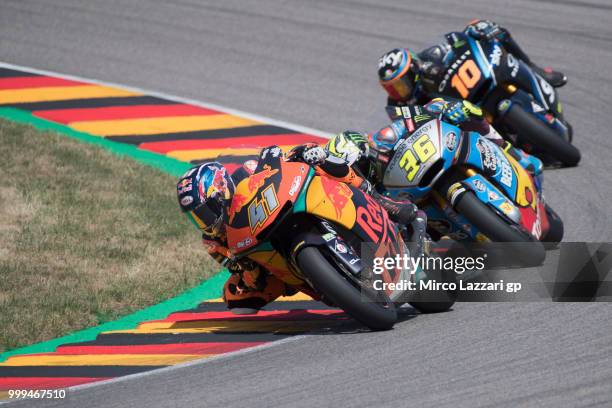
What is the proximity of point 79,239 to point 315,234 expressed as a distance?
3.92 m

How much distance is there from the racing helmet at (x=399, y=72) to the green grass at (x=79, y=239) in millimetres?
2402

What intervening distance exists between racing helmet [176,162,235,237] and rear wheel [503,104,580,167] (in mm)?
4860

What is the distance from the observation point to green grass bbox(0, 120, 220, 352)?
29.1 ft

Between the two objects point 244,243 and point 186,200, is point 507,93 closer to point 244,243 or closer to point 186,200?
point 244,243

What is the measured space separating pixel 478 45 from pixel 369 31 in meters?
4.78

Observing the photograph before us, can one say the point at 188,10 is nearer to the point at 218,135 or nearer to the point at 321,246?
the point at 218,135

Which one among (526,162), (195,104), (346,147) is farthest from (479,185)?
(195,104)

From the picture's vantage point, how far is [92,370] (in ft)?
23.3

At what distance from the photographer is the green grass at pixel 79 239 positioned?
887 cm

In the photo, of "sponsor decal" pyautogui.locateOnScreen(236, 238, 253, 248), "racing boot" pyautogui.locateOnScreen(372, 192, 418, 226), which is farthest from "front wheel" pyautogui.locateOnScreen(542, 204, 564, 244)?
"sponsor decal" pyautogui.locateOnScreen(236, 238, 253, 248)

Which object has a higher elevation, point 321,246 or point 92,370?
point 321,246

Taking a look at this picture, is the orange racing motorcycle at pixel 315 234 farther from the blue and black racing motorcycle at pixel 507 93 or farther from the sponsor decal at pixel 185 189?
the blue and black racing motorcycle at pixel 507 93

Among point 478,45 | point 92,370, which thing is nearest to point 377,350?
point 92,370

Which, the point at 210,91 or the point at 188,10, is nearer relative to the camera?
the point at 210,91
